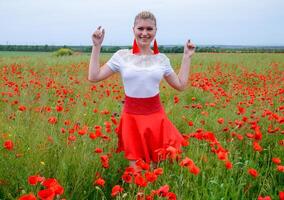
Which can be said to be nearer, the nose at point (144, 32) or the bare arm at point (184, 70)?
the nose at point (144, 32)

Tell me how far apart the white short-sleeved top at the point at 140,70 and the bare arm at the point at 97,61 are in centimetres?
8

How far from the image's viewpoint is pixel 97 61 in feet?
9.91

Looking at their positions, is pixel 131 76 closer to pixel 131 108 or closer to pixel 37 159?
pixel 131 108

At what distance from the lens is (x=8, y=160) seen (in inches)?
103

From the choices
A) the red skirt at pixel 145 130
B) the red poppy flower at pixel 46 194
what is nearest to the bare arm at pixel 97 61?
the red skirt at pixel 145 130

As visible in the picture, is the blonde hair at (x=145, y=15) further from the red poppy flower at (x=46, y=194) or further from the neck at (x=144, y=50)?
the red poppy flower at (x=46, y=194)

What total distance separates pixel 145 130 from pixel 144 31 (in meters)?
0.79

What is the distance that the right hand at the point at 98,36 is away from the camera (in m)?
2.90

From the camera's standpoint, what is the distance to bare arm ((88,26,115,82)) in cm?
292

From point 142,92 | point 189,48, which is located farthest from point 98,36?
point 189,48

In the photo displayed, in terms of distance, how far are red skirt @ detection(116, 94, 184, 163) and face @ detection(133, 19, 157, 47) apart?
0.46 m

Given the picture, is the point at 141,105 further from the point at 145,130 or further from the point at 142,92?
the point at 145,130

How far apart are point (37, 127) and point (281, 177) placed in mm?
2129

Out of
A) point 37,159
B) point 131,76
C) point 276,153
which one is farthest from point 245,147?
point 37,159
